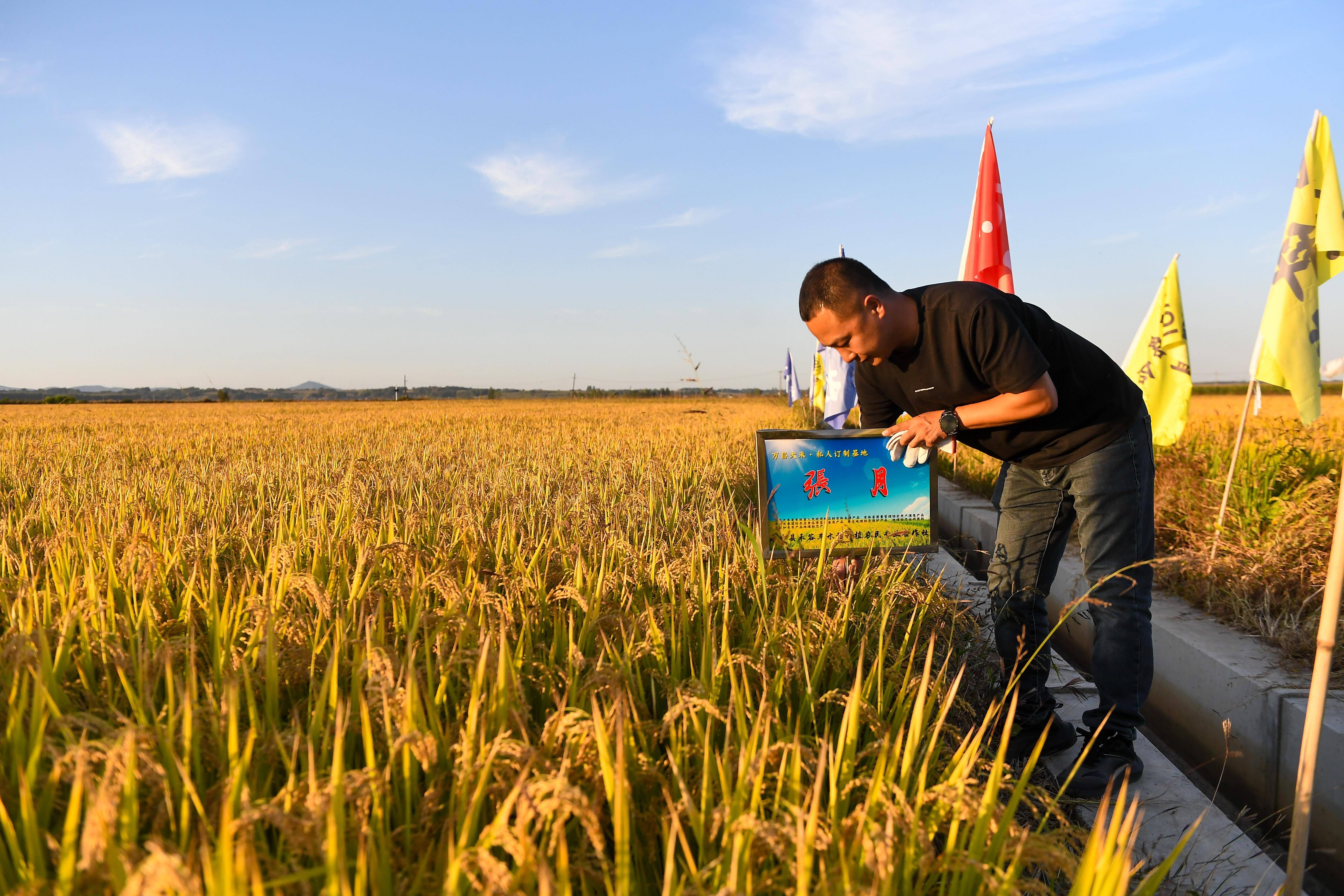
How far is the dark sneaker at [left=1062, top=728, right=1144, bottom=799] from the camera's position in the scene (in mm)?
2234

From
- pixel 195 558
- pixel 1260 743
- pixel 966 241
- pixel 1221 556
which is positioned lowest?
pixel 1260 743

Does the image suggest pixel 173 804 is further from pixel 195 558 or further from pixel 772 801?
pixel 195 558

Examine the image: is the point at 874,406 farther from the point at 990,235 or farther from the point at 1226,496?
the point at 990,235

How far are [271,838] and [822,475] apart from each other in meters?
2.14

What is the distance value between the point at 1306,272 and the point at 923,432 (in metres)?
2.99

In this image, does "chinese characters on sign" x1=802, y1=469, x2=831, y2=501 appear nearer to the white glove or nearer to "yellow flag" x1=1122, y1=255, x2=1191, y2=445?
the white glove

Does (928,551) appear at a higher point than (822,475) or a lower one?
lower

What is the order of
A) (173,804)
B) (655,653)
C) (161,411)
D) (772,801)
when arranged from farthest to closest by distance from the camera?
(161,411)
(655,653)
(772,801)
(173,804)

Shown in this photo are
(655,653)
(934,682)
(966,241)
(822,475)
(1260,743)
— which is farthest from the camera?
(966,241)

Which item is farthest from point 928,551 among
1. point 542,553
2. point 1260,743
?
point 542,553

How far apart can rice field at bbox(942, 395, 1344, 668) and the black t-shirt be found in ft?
1.62

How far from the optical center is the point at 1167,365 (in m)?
5.45

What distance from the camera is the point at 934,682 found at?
1.78m

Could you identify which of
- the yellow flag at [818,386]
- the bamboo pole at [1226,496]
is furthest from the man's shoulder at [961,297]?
the yellow flag at [818,386]
